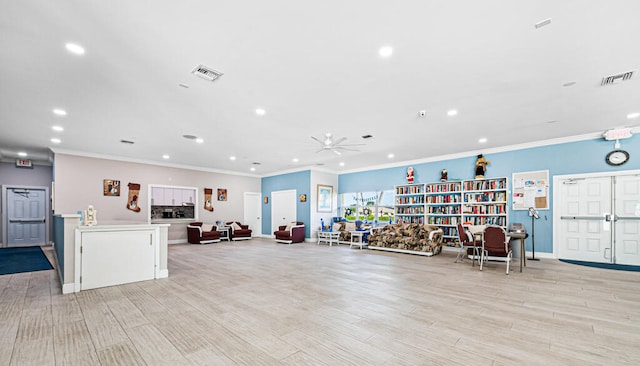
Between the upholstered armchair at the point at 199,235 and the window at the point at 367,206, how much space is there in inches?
201

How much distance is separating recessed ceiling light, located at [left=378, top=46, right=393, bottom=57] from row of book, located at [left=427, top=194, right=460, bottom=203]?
6.48 meters

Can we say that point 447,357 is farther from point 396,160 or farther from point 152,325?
point 396,160

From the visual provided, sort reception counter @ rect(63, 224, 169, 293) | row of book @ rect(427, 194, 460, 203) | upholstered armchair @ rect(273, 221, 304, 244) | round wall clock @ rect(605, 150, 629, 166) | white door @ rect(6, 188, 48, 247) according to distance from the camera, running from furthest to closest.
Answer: upholstered armchair @ rect(273, 221, 304, 244) → white door @ rect(6, 188, 48, 247) → row of book @ rect(427, 194, 460, 203) → round wall clock @ rect(605, 150, 629, 166) → reception counter @ rect(63, 224, 169, 293)

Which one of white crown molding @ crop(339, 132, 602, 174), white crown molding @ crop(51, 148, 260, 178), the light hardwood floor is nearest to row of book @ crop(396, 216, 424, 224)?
white crown molding @ crop(339, 132, 602, 174)

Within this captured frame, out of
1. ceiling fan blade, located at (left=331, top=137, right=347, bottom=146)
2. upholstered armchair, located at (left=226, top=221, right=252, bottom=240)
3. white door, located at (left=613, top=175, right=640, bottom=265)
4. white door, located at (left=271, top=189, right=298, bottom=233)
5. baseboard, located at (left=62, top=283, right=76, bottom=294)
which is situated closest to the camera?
baseboard, located at (left=62, top=283, right=76, bottom=294)

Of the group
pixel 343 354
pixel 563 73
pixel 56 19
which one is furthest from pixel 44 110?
pixel 563 73

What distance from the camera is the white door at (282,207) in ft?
37.7

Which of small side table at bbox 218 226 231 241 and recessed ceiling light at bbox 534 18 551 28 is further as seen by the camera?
small side table at bbox 218 226 231 241

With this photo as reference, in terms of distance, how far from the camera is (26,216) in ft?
30.5

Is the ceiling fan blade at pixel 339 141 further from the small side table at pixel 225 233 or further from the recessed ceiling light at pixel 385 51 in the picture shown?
the small side table at pixel 225 233

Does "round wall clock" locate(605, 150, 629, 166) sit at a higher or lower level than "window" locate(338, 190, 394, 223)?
higher

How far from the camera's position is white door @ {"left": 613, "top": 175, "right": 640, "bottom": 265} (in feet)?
19.1

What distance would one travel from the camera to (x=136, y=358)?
2.15 metres

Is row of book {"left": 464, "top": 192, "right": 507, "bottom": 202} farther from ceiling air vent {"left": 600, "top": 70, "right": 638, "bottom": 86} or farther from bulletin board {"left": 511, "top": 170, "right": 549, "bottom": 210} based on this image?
ceiling air vent {"left": 600, "top": 70, "right": 638, "bottom": 86}
